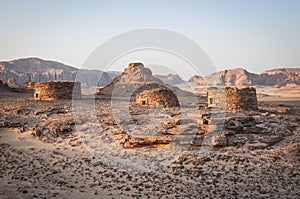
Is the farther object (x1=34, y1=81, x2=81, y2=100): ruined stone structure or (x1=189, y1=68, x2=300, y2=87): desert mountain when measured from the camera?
(x1=189, y1=68, x2=300, y2=87): desert mountain

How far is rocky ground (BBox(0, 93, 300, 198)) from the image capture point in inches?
264

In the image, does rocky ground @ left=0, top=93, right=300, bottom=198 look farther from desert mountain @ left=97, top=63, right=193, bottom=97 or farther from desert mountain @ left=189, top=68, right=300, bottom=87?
desert mountain @ left=189, top=68, right=300, bottom=87

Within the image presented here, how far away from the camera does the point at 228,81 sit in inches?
3312

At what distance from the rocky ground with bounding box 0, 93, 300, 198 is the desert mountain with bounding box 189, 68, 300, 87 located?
57.7 meters

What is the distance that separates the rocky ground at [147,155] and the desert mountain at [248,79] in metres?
57.7

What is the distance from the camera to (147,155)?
893 cm

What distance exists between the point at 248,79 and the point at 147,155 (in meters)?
77.9

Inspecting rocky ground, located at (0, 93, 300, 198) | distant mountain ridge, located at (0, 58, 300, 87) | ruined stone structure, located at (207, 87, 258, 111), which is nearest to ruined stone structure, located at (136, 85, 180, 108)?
rocky ground, located at (0, 93, 300, 198)

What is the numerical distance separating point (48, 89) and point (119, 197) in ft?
41.0

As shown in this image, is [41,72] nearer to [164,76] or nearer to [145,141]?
[164,76]

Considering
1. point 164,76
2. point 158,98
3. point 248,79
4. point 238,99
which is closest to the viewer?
point 238,99

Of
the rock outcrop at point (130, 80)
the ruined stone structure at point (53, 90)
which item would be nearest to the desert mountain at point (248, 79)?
the rock outcrop at point (130, 80)

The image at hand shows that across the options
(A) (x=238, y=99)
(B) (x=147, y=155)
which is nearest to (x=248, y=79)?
(A) (x=238, y=99)

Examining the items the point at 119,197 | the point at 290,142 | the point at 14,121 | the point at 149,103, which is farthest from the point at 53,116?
the point at 290,142
